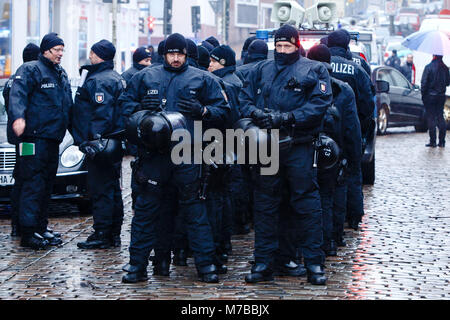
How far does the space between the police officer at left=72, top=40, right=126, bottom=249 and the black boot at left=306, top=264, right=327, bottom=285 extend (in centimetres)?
238

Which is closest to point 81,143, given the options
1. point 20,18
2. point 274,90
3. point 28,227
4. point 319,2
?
point 28,227

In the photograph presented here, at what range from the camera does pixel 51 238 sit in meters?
10.1

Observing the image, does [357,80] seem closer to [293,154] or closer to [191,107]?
[293,154]

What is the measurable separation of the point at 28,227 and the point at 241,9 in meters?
83.8

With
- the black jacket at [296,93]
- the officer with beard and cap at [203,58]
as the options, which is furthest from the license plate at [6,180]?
the black jacket at [296,93]

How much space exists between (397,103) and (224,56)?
582 inches

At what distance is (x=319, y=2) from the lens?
17000 mm

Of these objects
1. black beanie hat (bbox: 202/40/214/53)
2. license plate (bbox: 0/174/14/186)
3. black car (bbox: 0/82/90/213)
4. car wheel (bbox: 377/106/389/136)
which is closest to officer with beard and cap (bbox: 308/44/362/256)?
black beanie hat (bbox: 202/40/214/53)

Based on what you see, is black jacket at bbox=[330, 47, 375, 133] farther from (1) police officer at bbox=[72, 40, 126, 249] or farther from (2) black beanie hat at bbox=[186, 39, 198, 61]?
(1) police officer at bbox=[72, 40, 126, 249]

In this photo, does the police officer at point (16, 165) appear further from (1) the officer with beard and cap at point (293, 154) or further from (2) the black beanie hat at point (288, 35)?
(2) the black beanie hat at point (288, 35)

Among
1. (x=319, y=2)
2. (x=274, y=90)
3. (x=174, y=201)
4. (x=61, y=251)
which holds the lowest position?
(x=61, y=251)

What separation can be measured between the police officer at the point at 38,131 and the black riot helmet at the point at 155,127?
2.03 metres

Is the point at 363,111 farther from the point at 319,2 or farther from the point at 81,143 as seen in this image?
the point at 319,2

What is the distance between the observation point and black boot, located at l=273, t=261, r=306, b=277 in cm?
855
